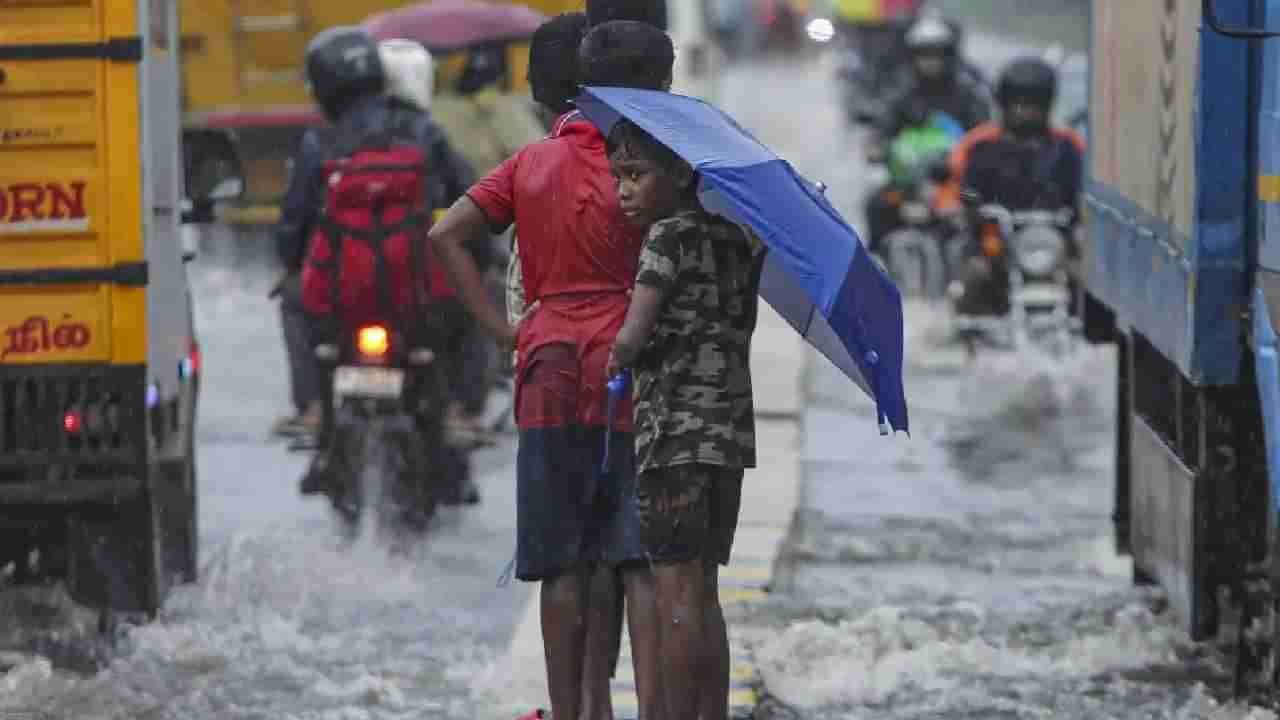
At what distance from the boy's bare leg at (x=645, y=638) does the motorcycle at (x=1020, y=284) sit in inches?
487

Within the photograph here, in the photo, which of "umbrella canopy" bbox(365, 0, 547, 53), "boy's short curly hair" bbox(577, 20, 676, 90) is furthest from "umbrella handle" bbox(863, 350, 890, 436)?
"umbrella canopy" bbox(365, 0, 547, 53)

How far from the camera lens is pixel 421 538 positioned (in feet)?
42.3

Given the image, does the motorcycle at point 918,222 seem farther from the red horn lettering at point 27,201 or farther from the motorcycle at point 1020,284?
the red horn lettering at point 27,201

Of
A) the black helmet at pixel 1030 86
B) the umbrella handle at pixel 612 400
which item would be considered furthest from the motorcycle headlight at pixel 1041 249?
the umbrella handle at pixel 612 400

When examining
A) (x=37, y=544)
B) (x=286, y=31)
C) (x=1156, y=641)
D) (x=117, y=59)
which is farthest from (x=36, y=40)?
(x=286, y=31)

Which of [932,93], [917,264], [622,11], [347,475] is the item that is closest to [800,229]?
[622,11]

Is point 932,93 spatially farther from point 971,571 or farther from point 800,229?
point 800,229

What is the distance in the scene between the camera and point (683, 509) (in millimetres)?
7555

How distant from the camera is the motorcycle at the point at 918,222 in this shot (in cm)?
2380

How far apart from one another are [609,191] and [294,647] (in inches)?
123

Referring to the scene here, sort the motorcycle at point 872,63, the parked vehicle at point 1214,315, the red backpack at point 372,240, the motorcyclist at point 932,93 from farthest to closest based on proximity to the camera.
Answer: the motorcycle at point 872,63 < the motorcyclist at point 932,93 < the red backpack at point 372,240 < the parked vehicle at point 1214,315

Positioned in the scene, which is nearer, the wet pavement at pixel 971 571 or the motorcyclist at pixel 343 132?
the wet pavement at pixel 971 571

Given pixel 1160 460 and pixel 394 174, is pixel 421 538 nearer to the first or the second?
pixel 394 174

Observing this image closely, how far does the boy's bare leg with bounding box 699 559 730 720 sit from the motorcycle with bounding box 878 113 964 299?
15106mm
